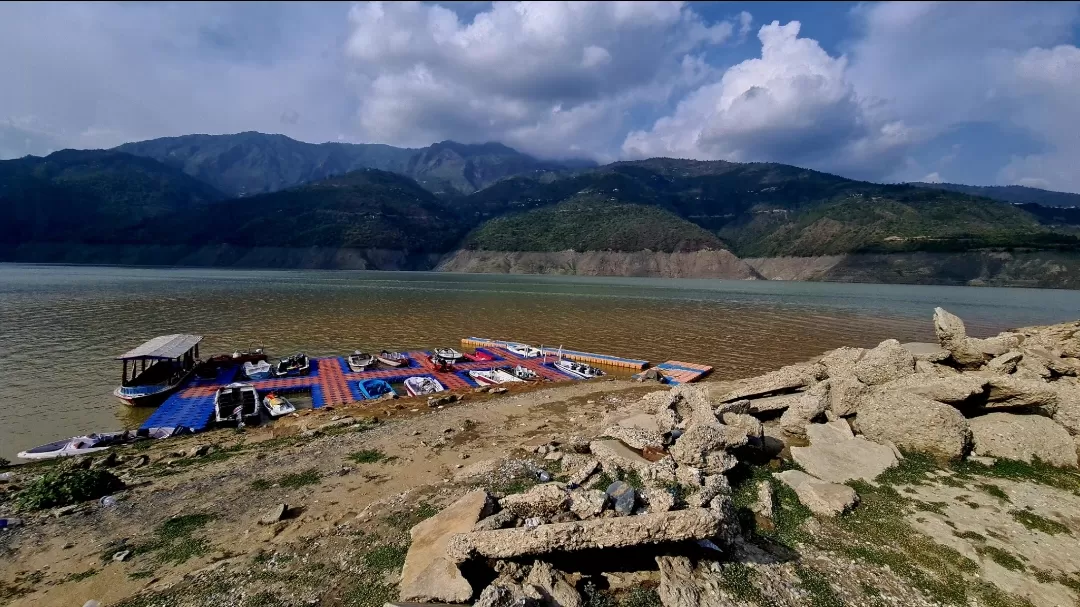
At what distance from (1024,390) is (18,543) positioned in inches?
962

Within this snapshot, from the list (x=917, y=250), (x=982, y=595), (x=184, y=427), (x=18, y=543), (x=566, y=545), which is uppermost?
(x=917, y=250)

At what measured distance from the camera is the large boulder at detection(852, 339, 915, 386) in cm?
1502

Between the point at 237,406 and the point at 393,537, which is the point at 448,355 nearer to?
the point at 237,406

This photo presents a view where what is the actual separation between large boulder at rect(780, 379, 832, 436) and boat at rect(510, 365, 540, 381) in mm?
16843

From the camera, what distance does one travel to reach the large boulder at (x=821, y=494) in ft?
29.8

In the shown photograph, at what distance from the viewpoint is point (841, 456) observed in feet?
37.5

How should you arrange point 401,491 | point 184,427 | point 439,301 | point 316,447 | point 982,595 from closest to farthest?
1. point 982,595
2. point 401,491
3. point 316,447
4. point 184,427
5. point 439,301

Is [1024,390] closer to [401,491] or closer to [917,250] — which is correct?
[401,491]

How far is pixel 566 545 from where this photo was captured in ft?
22.5

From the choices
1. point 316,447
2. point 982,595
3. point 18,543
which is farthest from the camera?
point 316,447

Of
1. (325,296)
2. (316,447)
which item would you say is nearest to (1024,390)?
(316,447)

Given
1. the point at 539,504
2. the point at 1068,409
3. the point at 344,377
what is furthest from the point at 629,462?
the point at 344,377

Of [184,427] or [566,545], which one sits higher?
[566,545]

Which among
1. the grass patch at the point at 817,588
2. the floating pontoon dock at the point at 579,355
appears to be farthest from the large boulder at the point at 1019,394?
the floating pontoon dock at the point at 579,355
